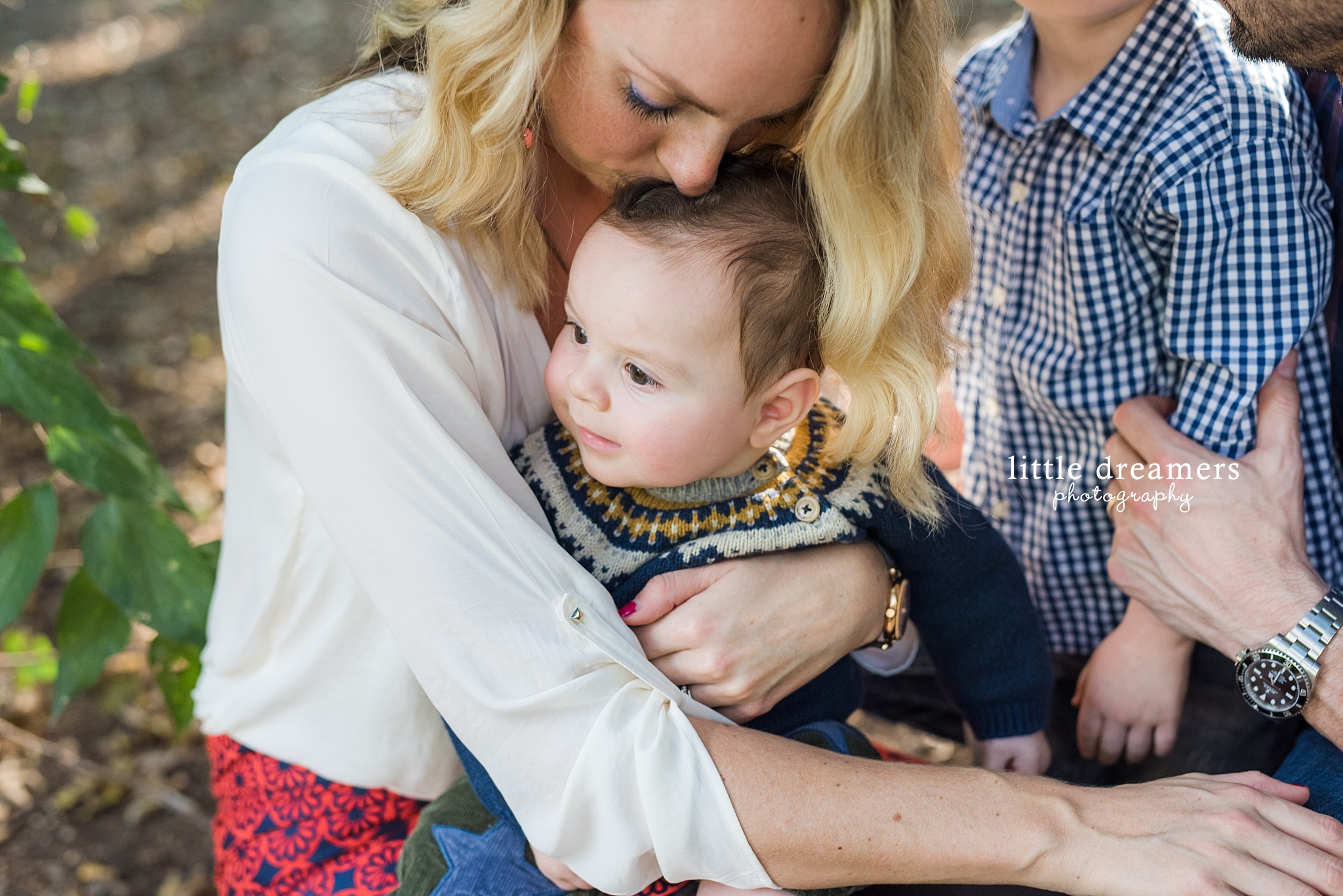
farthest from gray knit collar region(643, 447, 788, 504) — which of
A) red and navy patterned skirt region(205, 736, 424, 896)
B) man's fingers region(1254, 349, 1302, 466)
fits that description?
man's fingers region(1254, 349, 1302, 466)

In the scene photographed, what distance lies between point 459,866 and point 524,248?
926 millimetres

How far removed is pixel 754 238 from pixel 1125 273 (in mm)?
904

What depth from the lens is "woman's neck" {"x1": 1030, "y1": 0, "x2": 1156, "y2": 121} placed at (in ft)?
6.59

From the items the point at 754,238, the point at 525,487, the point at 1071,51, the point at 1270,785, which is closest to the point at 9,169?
the point at 525,487

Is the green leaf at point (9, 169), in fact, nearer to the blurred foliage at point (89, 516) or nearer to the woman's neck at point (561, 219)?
the blurred foliage at point (89, 516)

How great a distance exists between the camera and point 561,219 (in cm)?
176

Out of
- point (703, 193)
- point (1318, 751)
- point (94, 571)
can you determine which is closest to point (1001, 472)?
point (1318, 751)

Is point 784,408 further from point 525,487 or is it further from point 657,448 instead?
point 525,487

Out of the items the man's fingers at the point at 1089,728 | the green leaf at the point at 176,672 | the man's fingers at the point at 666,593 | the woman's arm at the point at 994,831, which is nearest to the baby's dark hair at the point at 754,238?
the man's fingers at the point at 666,593

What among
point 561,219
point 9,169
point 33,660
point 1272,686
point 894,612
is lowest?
point 33,660

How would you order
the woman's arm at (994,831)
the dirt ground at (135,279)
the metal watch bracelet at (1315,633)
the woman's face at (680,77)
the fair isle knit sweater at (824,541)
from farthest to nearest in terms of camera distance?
the dirt ground at (135,279) < the metal watch bracelet at (1315,633) < the fair isle knit sweater at (824,541) < the woman's arm at (994,831) < the woman's face at (680,77)

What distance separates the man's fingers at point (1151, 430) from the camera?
75.1 inches

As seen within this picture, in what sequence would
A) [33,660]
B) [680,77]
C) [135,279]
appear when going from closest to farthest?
1. [680,77]
2. [33,660]
3. [135,279]

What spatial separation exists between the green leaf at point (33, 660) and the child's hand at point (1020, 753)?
2241mm
